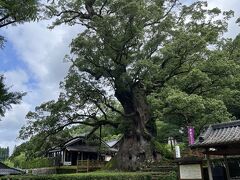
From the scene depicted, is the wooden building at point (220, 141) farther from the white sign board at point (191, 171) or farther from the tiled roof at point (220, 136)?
the white sign board at point (191, 171)

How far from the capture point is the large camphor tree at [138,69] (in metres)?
23.2

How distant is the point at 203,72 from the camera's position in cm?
2386

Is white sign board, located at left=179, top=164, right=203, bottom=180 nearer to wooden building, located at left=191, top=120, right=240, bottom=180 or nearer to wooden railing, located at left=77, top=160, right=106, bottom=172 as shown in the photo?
wooden building, located at left=191, top=120, right=240, bottom=180

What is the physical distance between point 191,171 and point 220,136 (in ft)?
7.39

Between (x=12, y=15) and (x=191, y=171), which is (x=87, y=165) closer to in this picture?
(x=191, y=171)

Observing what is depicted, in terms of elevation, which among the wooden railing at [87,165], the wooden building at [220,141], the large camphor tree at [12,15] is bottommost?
the wooden railing at [87,165]

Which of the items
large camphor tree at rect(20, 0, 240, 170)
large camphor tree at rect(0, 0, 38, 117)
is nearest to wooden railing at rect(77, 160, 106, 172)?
large camphor tree at rect(20, 0, 240, 170)

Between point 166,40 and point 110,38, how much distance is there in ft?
19.5

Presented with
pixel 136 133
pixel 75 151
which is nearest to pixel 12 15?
pixel 136 133

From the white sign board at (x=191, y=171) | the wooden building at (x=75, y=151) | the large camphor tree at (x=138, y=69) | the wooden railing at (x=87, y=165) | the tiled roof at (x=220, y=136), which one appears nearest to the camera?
the tiled roof at (x=220, y=136)

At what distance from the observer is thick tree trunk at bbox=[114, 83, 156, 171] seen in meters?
24.6

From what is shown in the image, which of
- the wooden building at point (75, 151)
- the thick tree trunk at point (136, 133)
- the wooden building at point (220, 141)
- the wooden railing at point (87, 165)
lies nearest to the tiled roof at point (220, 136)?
the wooden building at point (220, 141)

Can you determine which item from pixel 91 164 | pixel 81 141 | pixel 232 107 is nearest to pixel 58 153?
pixel 81 141

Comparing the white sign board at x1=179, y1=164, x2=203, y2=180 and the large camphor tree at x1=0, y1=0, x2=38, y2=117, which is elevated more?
the large camphor tree at x1=0, y1=0, x2=38, y2=117
